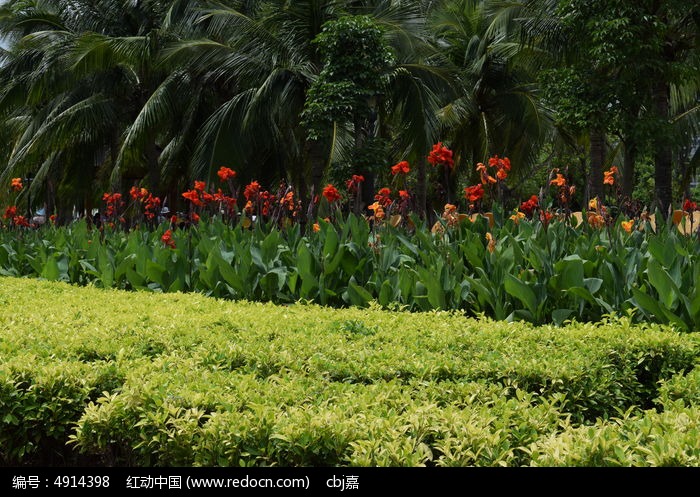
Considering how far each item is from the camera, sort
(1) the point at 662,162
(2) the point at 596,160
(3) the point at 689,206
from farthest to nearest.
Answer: (2) the point at 596,160, (1) the point at 662,162, (3) the point at 689,206

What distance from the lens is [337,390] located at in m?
2.83

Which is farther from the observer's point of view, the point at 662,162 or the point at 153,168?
the point at 153,168

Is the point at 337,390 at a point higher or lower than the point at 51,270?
higher

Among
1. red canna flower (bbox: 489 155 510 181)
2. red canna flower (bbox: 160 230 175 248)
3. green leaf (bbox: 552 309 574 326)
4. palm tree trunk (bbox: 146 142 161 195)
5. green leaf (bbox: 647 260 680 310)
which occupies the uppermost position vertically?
red canna flower (bbox: 489 155 510 181)

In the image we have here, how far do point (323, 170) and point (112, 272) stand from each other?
8759 mm

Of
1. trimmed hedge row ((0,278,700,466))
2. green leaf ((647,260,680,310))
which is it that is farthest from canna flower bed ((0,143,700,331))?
trimmed hedge row ((0,278,700,466))

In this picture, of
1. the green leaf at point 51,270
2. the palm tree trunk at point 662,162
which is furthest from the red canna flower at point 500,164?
the palm tree trunk at point 662,162

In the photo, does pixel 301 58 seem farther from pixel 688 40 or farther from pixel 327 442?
pixel 327 442

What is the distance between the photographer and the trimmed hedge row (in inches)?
90.9

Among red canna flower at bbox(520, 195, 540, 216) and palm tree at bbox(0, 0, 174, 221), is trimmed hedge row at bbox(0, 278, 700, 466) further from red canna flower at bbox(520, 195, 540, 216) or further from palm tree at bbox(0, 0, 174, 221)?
palm tree at bbox(0, 0, 174, 221)

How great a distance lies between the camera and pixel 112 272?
663 cm

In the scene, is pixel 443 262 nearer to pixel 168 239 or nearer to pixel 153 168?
pixel 168 239

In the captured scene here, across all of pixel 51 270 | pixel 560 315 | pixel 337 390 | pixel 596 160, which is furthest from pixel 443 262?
pixel 596 160

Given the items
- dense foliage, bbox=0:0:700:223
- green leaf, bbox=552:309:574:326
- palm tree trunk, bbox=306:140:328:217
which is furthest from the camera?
palm tree trunk, bbox=306:140:328:217
